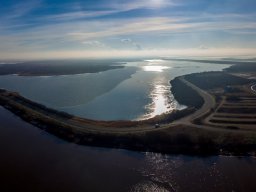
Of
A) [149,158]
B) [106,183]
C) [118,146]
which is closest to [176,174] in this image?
[149,158]

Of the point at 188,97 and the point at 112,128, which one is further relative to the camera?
the point at 188,97

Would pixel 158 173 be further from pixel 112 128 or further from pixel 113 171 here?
pixel 112 128

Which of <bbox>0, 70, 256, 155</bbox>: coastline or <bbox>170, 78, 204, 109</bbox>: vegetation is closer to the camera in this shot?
<bbox>0, 70, 256, 155</bbox>: coastline

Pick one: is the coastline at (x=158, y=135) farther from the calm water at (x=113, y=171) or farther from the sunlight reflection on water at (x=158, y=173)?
the sunlight reflection on water at (x=158, y=173)

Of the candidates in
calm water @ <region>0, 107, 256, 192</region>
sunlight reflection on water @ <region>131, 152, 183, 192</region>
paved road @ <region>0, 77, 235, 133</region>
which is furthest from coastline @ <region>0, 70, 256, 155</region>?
sunlight reflection on water @ <region>131, 152, 183, 192</region>

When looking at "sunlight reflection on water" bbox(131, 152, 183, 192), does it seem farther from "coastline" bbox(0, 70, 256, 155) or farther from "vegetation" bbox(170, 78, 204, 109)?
"vegetation" bbox(170, 78, 204, 109)

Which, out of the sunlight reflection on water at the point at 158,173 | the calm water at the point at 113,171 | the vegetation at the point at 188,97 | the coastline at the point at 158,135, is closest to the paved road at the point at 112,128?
the coastline at the point at 158,135

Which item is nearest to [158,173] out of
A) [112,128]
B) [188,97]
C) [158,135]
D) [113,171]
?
[113,171]
